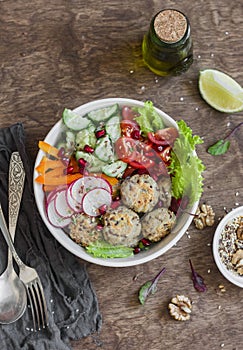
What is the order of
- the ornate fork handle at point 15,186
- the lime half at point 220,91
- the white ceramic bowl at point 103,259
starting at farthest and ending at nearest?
the lime half at point 220,91
the ornate fork handle at point 15,186
the white ceramic bowl at point 103,259

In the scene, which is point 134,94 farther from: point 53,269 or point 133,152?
point 53,269

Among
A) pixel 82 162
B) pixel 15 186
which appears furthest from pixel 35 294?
pixel 82 162

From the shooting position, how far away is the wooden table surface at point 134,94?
2.68 meters

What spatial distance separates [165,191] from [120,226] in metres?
0.21

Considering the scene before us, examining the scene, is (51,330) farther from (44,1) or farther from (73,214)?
(44,1)

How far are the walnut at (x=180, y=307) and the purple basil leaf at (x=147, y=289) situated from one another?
0.27 ft

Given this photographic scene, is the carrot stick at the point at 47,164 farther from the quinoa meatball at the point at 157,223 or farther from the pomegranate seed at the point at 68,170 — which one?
the quinoa meatball at the point at 157,223

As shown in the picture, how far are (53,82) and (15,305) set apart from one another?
836 mm

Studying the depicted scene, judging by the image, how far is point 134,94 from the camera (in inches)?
108

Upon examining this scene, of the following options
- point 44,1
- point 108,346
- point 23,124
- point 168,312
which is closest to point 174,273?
point 168,312

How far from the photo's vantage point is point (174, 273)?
2693 millimetres

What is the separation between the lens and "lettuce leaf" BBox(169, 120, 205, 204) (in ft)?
8.27

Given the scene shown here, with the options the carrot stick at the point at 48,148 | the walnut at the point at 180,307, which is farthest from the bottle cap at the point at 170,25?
the walnut at the point at 180,307

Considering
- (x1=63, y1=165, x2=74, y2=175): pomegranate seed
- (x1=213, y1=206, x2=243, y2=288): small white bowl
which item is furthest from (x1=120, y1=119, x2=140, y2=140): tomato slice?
(x1=213, y1=206, x2=243, y2=288): small white bowl
